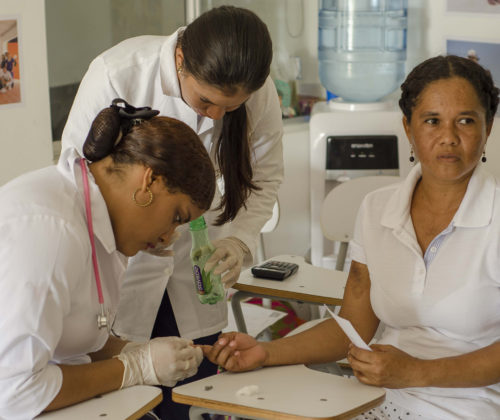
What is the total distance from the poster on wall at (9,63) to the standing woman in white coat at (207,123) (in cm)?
53

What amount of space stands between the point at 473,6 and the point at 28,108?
7.08 feet

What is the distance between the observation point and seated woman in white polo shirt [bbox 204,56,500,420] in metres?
1.72

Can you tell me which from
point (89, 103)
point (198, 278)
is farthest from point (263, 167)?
point (89, 103)

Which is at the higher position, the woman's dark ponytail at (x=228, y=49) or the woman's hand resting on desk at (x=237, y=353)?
the woman's dark ponytail at (x=228, y=49)

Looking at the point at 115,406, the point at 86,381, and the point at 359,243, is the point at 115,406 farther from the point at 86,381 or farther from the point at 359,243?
the point at 359,243

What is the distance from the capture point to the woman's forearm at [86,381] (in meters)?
1.45

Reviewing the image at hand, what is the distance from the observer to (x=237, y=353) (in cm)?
179

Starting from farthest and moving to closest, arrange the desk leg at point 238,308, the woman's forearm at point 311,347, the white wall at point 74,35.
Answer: the white wall at point 74,35 → the desk leg at point 238,308 → the woman's forearm at point 311,347

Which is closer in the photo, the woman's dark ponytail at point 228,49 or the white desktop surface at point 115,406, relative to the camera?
the white desktop surface at point 115,406

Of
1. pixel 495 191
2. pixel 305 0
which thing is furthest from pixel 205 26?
pixel 305 0

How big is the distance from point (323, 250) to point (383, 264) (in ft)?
6.01

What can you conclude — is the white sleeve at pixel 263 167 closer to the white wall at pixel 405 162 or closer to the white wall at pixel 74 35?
the white wall at pixel 74 35

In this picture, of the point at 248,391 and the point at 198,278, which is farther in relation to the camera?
the point at 198,278

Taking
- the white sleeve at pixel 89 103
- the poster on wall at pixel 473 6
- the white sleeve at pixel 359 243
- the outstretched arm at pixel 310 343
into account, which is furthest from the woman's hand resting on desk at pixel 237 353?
the poster on wall at pixel 473 6
